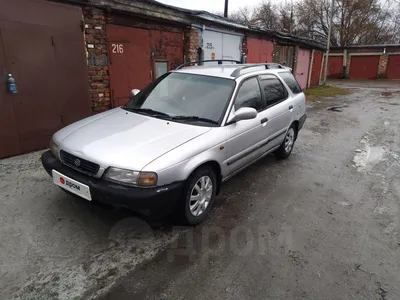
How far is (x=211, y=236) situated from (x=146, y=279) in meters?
0.82

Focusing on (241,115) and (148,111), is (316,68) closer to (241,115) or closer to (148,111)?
(241,115)

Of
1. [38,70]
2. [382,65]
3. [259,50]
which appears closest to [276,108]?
[38,70]

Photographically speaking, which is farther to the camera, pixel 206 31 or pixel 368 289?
pixel 206 31

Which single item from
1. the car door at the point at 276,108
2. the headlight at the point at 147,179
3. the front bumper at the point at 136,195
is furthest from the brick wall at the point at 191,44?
the headlight at the point at 147,179

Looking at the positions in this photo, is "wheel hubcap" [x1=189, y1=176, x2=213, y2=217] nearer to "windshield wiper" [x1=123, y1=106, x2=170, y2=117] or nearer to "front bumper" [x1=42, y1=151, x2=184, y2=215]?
"front bumper" [x1=42, y1=151, x2=184, y2=215]

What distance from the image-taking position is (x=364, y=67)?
31266 millimetres

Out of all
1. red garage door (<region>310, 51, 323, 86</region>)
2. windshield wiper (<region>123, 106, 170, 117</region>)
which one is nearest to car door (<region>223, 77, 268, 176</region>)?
windshield wiper (<region>123, 106, 170, 117</region>)

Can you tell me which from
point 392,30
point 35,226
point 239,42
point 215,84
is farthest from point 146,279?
point 392,30

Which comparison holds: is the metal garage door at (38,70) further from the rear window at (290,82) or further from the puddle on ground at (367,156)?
the puddle on ground at (367,156)

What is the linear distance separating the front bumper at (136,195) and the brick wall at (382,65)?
35.0 m

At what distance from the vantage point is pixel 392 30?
38.4 m

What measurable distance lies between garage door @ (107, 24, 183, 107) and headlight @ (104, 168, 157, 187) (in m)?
4.28

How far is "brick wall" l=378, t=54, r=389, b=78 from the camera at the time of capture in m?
29.8

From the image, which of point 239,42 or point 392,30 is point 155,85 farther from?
point 392,30
